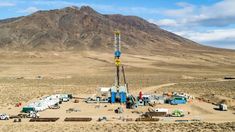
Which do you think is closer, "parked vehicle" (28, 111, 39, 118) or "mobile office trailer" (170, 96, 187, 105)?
"parked vehicle" (28, 111, 39, 118)

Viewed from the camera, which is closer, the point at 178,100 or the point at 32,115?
the point at 32,115

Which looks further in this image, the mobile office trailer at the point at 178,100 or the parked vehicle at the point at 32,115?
the mobile office trailer at the point at 178,100

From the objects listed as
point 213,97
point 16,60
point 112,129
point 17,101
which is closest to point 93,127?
point 112,129

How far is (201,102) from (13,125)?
2193 centimetres

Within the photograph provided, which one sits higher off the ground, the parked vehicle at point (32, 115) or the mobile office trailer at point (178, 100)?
the mobile office trailer at point (178, 100)

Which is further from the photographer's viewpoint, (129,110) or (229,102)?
(229,102)

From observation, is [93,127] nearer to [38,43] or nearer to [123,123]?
[123,123]

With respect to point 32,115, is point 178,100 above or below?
above

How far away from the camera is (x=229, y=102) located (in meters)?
44.6

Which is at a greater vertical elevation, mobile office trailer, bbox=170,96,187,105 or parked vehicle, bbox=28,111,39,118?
mobile office trailer, bbox=170,96,187,105

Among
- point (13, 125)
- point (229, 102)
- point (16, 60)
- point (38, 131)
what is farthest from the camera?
point (16, 60)

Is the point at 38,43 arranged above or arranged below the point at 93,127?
above

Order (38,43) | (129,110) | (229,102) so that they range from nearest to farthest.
→ (129,110) → (229,102) → (38,43)

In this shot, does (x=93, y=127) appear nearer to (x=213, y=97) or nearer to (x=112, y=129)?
(x=112, y=129)
